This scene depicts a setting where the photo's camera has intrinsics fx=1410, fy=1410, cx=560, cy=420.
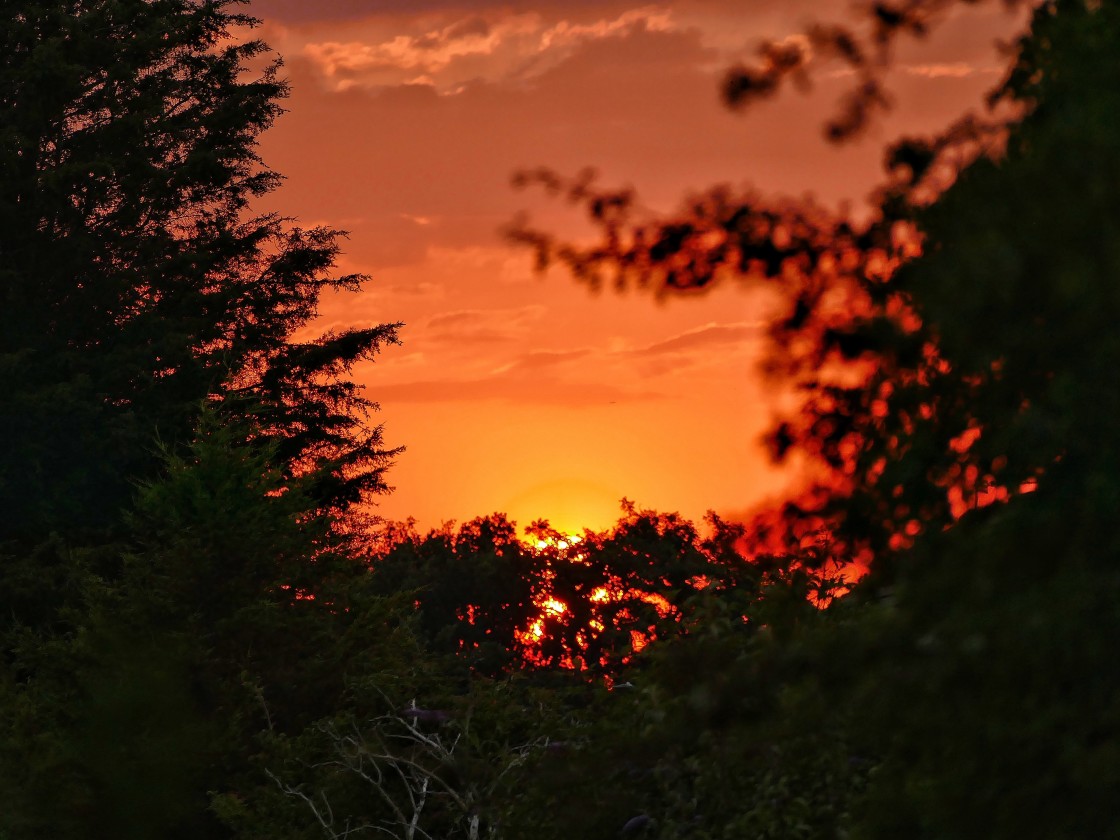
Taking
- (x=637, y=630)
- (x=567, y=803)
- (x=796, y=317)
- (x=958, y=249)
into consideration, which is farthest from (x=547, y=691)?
(x=958, y=249)

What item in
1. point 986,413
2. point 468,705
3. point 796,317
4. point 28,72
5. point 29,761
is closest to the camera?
point 986,413

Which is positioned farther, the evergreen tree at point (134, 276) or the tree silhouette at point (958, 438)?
the evergreen tree at point (134, 276)

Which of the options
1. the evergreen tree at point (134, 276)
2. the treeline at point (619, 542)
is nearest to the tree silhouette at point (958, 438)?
the treeline at point (619, 542)

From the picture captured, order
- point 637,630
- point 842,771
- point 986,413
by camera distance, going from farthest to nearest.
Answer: point 637,630 < point 842,771 < point 986,413

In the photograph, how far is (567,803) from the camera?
513 centimetres

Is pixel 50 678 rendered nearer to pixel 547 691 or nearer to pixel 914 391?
pixel 547 691

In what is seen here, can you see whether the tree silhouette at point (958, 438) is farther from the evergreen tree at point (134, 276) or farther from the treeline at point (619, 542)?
the evergreen tree at point (134, 276)

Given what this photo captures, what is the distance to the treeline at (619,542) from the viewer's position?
3.44 m

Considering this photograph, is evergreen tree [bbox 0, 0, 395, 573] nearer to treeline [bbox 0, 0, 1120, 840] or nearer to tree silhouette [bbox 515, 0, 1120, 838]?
treeline [bbox 0, 0, 1120, 840]

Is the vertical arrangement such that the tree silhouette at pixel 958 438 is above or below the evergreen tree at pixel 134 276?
below

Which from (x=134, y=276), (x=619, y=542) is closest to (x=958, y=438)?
(x=619, y=542)

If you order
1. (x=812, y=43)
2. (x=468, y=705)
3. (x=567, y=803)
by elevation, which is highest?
(x=468, y=705)

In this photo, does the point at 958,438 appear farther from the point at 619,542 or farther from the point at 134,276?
the point at 134,276

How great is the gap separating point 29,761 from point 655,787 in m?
7.85
